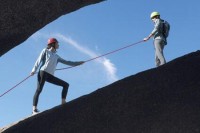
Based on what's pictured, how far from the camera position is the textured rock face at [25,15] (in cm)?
1096

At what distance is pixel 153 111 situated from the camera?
34.6 feet

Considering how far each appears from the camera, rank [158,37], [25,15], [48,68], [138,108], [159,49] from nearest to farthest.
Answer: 1. [138,108]
2. [25,15]
3. [48,68]
4. [159,49]
5. [158,37]

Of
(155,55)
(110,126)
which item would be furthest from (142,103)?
(155,55)

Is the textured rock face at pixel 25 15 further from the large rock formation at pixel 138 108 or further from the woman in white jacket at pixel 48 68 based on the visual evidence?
the large rock formation at pixel 138 108

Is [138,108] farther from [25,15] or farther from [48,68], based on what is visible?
[25,15]

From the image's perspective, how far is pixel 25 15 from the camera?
11.2 meters

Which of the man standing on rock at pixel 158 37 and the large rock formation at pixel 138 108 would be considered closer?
the large rock formation at pixel 138 108

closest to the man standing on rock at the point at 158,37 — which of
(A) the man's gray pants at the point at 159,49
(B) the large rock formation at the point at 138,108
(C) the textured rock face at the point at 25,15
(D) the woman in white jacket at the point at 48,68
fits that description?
(A) the man's gray pants at the point at 159,49

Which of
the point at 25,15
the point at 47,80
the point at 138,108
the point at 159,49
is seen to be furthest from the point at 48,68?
the point at 159,49

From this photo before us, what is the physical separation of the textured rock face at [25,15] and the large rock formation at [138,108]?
2460mm

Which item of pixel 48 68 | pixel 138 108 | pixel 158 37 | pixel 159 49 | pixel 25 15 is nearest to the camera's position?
pixel 138 108

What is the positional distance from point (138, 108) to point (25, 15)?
4.24 m

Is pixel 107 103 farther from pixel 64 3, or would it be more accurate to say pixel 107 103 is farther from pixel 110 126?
pixel 64 3

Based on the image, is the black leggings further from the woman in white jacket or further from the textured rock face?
the textured rock face
